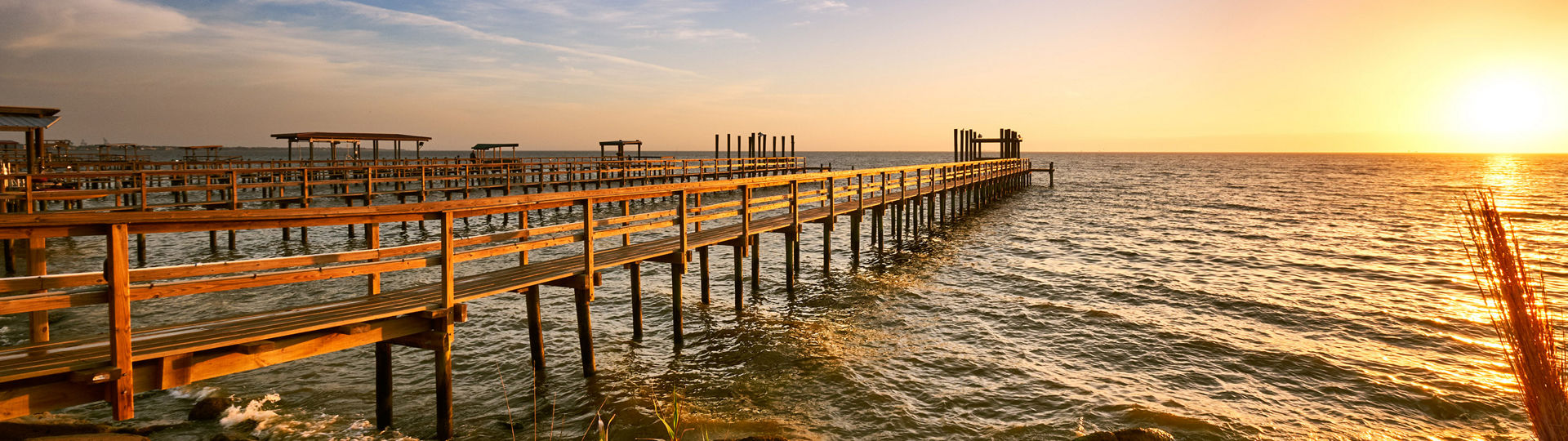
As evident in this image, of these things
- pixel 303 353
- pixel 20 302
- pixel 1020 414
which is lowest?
pixel 1020 414

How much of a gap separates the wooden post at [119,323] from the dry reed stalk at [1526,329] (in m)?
6.68

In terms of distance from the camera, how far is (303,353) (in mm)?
5445

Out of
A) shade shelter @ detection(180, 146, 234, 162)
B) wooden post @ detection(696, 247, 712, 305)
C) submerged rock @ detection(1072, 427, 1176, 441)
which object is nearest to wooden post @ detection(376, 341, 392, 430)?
wooden post @ detection(696, 247, 712, 305)

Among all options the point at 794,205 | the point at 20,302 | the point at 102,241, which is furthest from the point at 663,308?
the point at 102,241

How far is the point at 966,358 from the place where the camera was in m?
9.63

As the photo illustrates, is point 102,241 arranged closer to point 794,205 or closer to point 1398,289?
point 794,205

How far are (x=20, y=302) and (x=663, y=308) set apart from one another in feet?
27.3

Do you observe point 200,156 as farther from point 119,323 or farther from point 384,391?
point 119,323

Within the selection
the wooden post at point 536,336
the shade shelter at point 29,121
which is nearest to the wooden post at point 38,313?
the wooden post at point 536,336

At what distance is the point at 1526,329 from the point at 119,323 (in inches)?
276

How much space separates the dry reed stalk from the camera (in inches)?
118

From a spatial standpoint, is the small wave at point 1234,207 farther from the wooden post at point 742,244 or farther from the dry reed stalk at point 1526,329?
the dry reed stalk at point 1526,329

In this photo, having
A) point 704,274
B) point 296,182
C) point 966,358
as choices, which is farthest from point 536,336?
point 296,182

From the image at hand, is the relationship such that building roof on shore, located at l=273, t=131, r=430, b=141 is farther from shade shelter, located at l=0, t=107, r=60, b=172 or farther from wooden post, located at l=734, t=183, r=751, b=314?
wooden post, located at l=734, t=183, r=751, b=314
